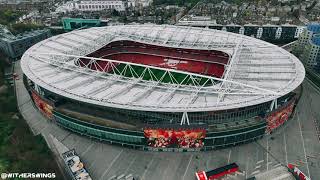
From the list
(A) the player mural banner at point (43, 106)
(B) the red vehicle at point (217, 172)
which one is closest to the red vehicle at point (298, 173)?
(B) the red vehicle at point (217, 172)

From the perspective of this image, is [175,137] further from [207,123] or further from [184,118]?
[207,123]

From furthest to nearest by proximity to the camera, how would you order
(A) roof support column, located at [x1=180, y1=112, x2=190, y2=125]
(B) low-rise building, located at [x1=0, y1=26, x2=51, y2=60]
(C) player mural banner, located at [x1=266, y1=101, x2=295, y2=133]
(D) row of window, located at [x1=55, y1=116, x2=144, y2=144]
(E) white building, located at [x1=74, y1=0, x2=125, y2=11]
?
1. (E) white building, located at [x1=74, y1=0, x2=125, y2=11]
2. (B) low-rise building, located at [x1=0, y1=26, x2=51, y2=60]
3. (C) player mural banner, located at [x1=266, y1=101, x2=295, y2=133]
4. (D) row of window, located at [x1=55, y1=116, x2=144, y2=144]
5. (A) roof support column, located at [x1=180, y1=112, x2=190, y2=125]

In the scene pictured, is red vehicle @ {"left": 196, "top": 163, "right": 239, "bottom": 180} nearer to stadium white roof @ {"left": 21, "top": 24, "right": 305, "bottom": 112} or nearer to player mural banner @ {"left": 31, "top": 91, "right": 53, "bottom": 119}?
stadium white roof @ {"left": 21, "top": 24, "right": 305, "bottom": 112}

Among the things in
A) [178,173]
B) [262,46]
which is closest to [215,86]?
[178,173]

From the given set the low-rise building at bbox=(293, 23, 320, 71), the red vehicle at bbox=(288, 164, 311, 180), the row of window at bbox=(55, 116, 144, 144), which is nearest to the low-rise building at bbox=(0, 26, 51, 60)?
the row of window at bbox=(55, 116, 144, 144)

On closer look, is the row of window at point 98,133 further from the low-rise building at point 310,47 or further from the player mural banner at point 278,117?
the low-rise building at point 310,47

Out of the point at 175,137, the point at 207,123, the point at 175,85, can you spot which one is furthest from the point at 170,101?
the point at 207,123

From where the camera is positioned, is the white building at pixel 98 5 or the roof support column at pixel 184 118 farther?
the white building at pixel 98 5
